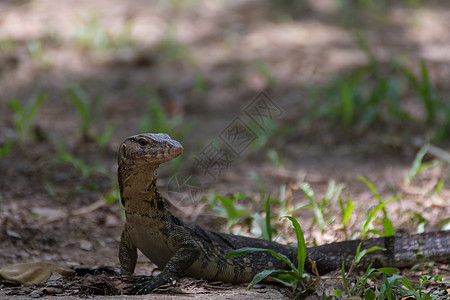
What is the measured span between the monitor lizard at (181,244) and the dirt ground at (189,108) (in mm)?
137

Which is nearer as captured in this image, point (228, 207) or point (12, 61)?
point (228, 207)

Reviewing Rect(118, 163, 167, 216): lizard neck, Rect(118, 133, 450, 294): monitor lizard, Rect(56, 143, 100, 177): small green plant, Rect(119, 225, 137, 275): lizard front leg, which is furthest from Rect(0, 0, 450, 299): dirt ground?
Rect(118, 163, 167, 216): lizard neck

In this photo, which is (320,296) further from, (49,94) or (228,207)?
(49,94)

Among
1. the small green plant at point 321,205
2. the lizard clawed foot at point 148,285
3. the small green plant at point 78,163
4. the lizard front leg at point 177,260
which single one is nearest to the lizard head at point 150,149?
the lizard front leg at point 177,260

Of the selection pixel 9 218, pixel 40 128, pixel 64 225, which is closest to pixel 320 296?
pixel 64 225

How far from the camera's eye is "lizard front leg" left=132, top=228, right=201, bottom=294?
9.70 feet

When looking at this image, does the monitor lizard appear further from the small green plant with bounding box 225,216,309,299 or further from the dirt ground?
the small green plant with bounding box 225,216,309,299

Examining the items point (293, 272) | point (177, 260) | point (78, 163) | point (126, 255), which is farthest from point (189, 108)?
point (293, 272)

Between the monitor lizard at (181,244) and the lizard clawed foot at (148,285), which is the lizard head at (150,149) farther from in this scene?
the lizard clawed foot at (148,285)

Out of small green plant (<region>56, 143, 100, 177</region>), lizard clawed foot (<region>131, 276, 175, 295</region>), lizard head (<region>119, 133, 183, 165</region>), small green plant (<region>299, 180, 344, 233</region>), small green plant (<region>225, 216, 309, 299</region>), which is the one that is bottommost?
lizard clawed foot (<region>131, 276, 175, 295</region>)

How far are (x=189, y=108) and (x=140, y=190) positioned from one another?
158 inches

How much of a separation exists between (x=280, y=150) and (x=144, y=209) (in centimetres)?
311

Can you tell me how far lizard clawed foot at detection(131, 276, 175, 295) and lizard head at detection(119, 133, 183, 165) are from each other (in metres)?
0.65

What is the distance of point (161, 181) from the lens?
205 inches
